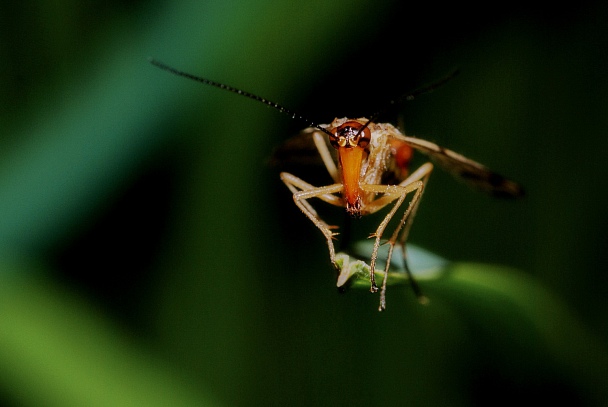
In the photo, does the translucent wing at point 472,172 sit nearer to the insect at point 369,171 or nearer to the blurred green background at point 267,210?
the insect at point 369,171

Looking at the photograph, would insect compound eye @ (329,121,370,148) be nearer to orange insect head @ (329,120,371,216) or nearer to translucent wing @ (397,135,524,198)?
orange insect head @ (329,120,371,216)

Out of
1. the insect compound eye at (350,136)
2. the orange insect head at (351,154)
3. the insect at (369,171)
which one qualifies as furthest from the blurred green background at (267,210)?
the insect compound eye at (350,136)

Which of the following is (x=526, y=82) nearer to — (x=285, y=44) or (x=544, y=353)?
(x=285, y=44)

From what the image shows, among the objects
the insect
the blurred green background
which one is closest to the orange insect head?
the insect

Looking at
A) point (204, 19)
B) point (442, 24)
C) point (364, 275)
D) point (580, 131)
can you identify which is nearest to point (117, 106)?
point (204, 19)

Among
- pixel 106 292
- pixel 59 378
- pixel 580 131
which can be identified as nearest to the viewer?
pixel 59 378
